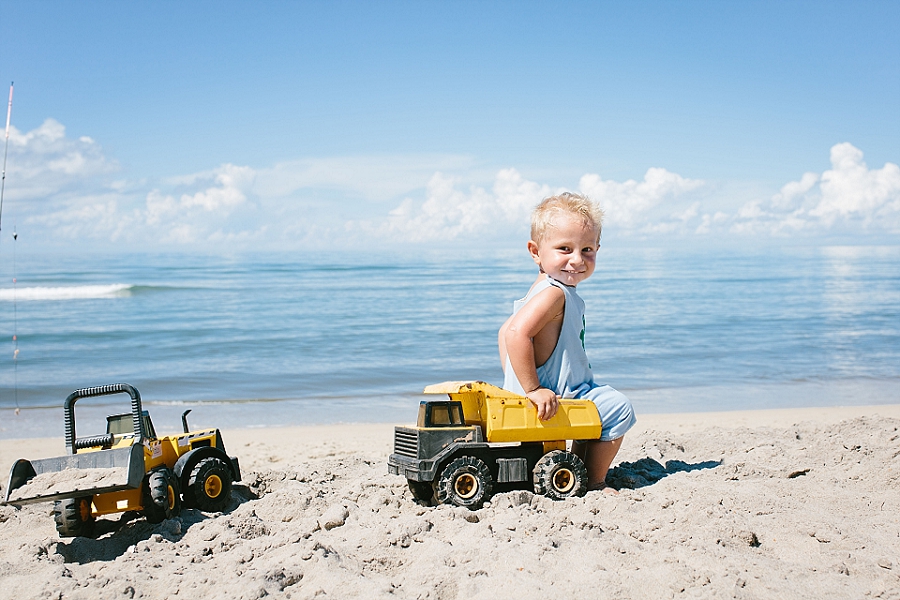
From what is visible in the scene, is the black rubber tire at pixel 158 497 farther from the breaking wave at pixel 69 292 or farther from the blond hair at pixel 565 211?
the breaking wave at pixel 69 292

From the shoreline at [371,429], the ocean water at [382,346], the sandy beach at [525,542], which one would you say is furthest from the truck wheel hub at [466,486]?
the ocean water at [382,346]

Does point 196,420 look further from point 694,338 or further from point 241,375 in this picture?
point 694,338

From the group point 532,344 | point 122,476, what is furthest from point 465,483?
point 122,476

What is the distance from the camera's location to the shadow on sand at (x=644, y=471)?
437cm

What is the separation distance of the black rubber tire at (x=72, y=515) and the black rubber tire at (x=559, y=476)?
90.8 inches

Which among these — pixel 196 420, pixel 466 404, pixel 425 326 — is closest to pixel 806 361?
pixel 425 326

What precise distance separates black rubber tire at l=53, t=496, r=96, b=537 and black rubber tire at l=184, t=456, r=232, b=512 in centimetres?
58

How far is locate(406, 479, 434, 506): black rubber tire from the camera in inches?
161

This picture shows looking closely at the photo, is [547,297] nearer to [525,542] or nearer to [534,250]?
[534,250]

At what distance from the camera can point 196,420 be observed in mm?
9062

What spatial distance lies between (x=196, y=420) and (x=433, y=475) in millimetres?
6042

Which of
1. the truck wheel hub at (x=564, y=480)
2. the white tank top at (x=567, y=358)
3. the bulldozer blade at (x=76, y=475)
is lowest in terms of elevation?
the truck wheel hub at (x=564, y=480)

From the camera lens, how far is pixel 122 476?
147 inches

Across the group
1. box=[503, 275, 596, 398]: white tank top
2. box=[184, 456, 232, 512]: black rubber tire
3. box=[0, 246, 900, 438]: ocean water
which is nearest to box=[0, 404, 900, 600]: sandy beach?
box=[184, 456, 232, 512]: black rubber tire
